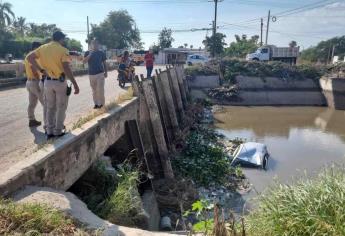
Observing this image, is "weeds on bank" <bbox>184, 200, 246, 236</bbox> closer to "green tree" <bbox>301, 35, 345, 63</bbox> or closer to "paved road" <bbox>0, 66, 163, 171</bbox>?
"paved road" <bbox>0, 66, 163, 171</bbox>

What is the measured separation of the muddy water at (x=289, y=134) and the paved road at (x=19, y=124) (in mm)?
5459

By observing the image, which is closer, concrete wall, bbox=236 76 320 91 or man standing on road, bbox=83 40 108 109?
man standing on road, bbox=83 40 108 109

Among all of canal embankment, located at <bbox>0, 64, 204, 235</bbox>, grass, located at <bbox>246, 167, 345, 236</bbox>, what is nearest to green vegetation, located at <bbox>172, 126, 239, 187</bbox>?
canal embankment, located at <bbox>0, 64, 204, 235</bbox>

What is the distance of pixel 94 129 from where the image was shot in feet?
22.4

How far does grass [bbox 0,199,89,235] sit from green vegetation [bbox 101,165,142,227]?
1.54 meters

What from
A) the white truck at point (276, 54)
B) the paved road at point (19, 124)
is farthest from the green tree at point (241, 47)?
the paved road at point (19, 124)

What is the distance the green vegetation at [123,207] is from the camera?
5312 mm

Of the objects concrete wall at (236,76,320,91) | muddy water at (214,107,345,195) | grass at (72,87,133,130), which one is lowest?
muddy water at (214,107,345,195)

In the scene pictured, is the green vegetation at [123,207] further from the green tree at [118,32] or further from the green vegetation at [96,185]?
the green tree at [118,32]

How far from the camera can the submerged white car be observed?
13035mm

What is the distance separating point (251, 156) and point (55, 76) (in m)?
8.81

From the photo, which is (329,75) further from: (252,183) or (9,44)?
(9,44)

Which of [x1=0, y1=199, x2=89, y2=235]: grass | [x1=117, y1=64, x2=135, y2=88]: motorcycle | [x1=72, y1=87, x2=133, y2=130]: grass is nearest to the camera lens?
[x1=0, y1=199, x2=89, y2=235]: grass

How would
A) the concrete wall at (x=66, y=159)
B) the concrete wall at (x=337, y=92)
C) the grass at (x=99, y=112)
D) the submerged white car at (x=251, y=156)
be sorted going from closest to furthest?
the concrete wall at (x=66, y=159) → the grass at (x=99, y=112) → the submerged white car at (x=251, y=156) → the concrete wall at (x=337, y=92)
